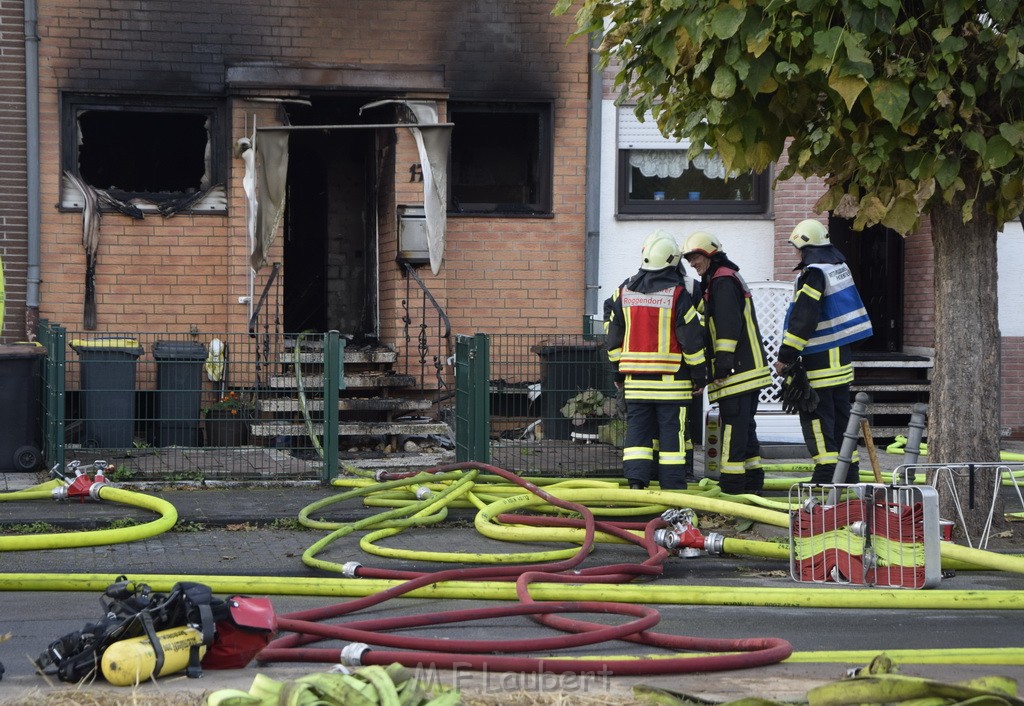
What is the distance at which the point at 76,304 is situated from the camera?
12.2 metres

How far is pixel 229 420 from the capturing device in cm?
995

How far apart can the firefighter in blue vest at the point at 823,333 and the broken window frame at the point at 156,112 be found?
578 cm

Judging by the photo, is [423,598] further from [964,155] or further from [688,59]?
[964,155]

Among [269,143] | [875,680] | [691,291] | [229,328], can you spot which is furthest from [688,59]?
[229,328]

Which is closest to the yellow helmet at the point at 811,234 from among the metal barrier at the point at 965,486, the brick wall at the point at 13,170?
the metal barrier at the point at 965,486

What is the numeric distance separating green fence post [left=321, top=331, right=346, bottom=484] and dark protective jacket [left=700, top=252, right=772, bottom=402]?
9.09ft

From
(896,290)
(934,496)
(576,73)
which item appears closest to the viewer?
(934,496)

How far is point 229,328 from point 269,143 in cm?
185

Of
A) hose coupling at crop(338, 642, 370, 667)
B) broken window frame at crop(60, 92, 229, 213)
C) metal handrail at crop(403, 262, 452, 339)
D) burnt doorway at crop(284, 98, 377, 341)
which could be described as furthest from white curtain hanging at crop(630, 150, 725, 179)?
hose coupling at crop(338, 642, 370, 667)

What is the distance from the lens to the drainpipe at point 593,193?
42.8 ft

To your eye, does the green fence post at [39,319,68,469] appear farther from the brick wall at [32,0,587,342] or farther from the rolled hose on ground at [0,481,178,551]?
the brick wall at [32,0,587,342]

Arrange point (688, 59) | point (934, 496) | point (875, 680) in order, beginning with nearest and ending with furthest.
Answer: point (875, 680), point (934, 496), point (688, 59)

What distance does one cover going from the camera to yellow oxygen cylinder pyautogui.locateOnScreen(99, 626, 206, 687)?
4.63m

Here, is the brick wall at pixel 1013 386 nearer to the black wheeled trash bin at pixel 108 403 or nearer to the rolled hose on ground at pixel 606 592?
the rolled hose on ground at pixel 606 592
